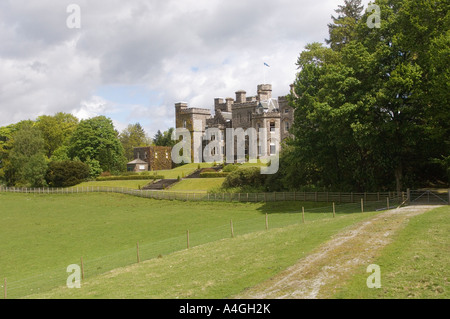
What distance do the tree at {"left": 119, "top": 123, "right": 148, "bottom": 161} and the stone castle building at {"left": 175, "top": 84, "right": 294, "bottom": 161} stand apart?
140 ft

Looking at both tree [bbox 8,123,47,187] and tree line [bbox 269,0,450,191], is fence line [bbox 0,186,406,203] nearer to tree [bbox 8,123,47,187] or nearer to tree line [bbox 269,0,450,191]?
tree line [bbox 269,0,450,191]

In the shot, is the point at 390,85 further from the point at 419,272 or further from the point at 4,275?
the point at 4,275

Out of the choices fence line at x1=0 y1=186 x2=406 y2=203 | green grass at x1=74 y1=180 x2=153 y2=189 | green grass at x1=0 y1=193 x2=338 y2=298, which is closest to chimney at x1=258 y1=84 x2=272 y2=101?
green grass at x1=74 y1=180 x2=153 y2=189

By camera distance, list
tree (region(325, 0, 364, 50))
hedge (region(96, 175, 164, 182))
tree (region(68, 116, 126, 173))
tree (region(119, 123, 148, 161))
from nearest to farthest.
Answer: tree (region(325, 0, 364, 50)) → hedge (region(96, 175, 164, 182)) → tree (region(68, 116, 126, 173)) → tree (region(119, 123, 148, 161))

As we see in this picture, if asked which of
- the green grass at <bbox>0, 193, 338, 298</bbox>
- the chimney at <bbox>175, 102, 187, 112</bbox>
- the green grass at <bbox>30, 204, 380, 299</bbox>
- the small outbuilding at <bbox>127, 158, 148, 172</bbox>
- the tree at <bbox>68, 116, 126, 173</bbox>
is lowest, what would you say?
the green grass at <bbox>0, 193, 338, 298</bbox>

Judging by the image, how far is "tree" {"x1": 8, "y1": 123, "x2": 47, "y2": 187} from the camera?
8164 centimetres

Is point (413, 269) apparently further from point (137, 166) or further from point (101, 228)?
point (137, 166)

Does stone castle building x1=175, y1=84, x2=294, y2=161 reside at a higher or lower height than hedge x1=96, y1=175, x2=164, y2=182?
higher

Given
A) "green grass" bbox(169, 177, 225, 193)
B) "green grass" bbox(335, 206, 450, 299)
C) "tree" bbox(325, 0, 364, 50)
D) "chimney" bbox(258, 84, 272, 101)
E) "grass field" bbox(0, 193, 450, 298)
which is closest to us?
"green grass" bbox(335, 206, 450, 299)

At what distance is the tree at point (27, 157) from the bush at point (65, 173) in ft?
5.36

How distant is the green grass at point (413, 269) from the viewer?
44.8ft

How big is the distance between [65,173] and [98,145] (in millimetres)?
9520
